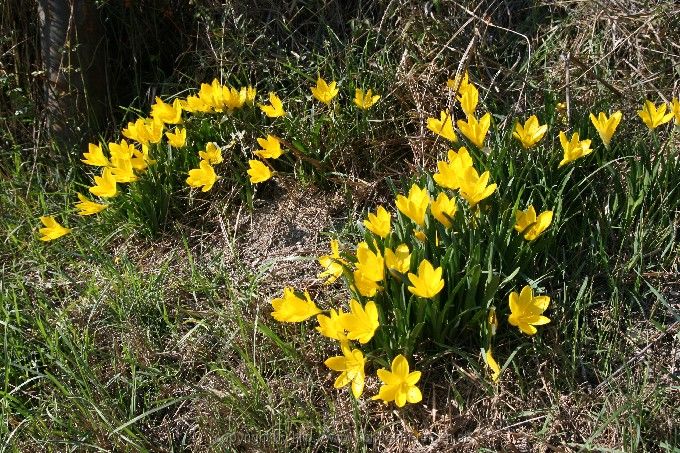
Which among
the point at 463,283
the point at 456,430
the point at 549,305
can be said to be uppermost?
the point at 463,283

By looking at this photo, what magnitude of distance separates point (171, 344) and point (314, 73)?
1.33 metres

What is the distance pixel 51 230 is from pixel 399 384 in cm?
143

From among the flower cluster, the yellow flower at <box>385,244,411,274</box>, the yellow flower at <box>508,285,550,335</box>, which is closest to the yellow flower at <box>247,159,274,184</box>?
the flower cluster

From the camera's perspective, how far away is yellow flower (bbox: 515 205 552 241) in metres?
2.17

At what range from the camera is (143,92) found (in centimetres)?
353

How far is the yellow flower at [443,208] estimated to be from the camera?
2.17 metres

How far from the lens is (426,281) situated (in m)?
2.02

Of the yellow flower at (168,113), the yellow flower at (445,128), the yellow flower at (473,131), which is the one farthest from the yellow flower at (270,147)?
the yellow flower at (473,131)

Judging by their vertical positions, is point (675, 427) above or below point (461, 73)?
below

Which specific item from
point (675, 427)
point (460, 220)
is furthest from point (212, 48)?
point (675, 427)

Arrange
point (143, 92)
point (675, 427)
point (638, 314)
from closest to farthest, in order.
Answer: point (675, 427) < point (638, 314) < point (143, 92)

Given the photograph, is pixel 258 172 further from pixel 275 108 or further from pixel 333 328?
pixel 333 328

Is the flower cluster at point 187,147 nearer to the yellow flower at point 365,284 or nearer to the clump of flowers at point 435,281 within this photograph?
the clump of flowers at point 435,281

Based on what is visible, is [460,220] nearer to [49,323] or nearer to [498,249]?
[498,249]
